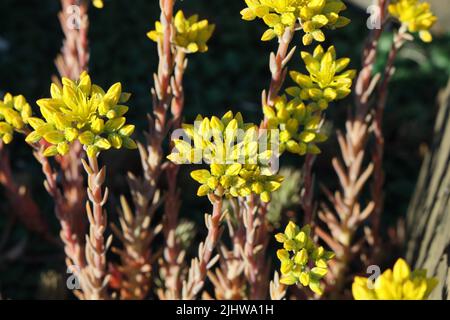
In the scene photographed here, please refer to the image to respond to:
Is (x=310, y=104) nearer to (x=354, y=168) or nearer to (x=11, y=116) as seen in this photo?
(x=354, y=168)

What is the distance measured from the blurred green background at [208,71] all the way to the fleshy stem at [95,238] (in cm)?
80

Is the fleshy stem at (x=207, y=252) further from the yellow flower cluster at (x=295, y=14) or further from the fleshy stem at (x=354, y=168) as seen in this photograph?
the fleshy stem at (x=354, y=168)

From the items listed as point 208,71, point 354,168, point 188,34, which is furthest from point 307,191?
point 208,71

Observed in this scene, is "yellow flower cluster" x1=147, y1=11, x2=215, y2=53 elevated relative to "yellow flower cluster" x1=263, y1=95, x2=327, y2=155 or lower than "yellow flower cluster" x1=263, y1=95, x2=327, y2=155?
elevated

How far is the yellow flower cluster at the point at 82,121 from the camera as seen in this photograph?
3.51 ft

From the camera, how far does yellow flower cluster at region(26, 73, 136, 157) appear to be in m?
1.07

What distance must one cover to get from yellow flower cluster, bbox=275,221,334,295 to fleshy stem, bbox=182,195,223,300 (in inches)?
4.9

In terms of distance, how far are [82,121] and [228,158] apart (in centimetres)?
26

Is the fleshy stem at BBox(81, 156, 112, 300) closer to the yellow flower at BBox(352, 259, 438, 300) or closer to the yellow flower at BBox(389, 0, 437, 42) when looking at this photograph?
the yellow flower at BBox(352, 259, 438, 300)

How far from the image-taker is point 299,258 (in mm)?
1112

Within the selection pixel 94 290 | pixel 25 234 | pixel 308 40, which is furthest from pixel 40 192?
pixel 308 40

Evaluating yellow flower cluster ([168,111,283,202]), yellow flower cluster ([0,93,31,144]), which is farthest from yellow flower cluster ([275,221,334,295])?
yellow flower cluster ([0,93,31,144])

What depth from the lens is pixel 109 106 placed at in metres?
1.09

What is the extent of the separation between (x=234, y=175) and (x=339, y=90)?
0.97ft
